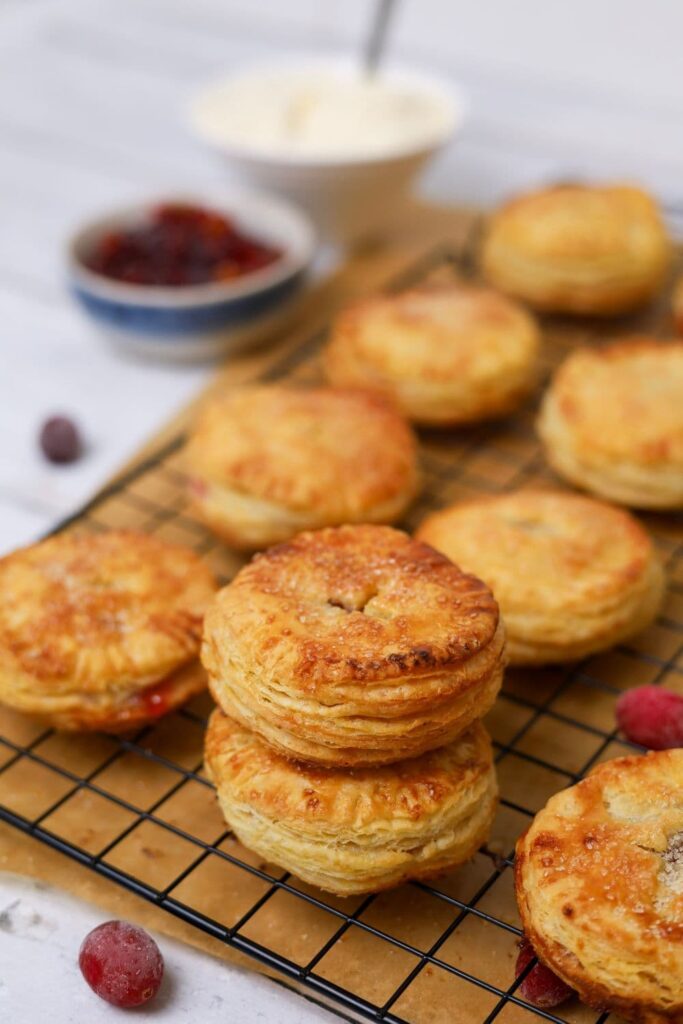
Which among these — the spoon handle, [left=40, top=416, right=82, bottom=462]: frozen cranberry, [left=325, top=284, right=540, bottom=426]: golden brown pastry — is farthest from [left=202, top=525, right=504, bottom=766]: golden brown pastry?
the spoon handle

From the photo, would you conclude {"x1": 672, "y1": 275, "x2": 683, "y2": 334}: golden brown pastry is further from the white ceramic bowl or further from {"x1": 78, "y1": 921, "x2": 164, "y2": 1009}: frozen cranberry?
{"x1": 78, "y1": 921, "x2": 164, "y2": 1009}: frozen cranberry

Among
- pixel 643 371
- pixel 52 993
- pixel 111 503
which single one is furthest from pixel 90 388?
pixel 52 993

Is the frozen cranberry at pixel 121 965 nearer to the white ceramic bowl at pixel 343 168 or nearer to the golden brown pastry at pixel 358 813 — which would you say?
the golden brown pastry at pixel 358 813

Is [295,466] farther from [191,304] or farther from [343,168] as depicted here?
[343,168]

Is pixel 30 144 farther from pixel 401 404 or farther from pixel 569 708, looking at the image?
pixel 569 708

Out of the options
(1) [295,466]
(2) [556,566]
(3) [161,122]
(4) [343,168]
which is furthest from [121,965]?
(3) [161,122]

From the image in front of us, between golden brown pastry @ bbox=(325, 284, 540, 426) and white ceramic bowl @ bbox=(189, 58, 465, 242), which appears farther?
white ceramic bowl @ bbox=(189, 58, 465, 242)

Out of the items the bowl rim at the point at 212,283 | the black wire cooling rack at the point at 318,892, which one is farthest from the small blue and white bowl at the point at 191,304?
the black wire cooling rack at the point at 318,892
